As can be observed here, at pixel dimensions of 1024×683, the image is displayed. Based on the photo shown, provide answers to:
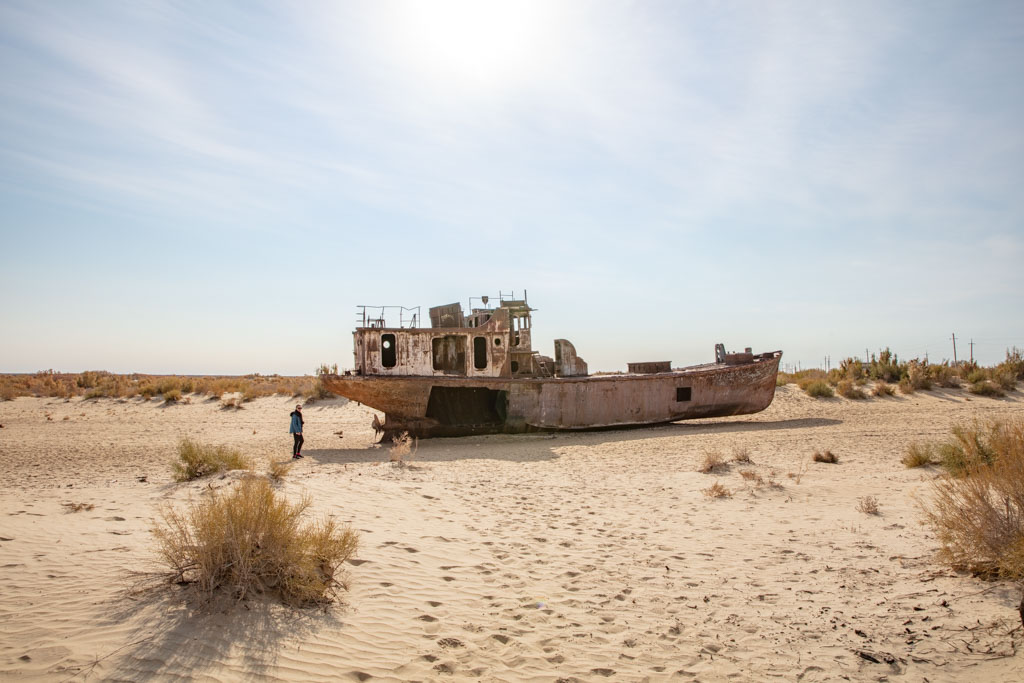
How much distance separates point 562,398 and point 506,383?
173 cm

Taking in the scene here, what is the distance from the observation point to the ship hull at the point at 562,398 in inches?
654

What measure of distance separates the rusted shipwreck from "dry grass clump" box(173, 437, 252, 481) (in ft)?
19.3

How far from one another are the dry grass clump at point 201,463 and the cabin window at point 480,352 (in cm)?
830

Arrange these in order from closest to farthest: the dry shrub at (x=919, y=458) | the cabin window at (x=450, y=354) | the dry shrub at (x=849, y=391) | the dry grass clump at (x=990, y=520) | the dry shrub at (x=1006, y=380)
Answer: the dry grass clump at (x=990, y=520)
the dry shrub at (x=919, y=458)
the cabin window at (x=450, y=354)
the dry shrub at (x=1006, y=380)
the dry shrub at (x=849, y=391)

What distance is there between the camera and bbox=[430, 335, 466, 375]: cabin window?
1773cm

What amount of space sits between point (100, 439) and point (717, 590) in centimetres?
1827

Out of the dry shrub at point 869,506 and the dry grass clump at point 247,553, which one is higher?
the dry grass clump at point 247,553


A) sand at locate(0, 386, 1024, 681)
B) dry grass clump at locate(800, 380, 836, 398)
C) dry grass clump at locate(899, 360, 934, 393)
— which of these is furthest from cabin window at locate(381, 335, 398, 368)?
dry grass clump at locate(899, 360, 934, 393)

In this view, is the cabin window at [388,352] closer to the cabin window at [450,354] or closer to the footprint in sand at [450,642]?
the cabin window at [450,354]

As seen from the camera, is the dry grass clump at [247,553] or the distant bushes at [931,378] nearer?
the dry grass clump at [247,553]

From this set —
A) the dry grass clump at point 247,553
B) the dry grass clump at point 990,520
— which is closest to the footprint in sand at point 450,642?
the dry grass clump at point 247,553

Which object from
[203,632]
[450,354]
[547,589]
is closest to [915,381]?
[450,354]

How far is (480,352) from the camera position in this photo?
1766 cm

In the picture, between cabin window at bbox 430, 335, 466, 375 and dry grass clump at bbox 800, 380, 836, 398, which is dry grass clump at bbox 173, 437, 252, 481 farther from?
dry grass clump at bbox 800, 380, 836, 398
